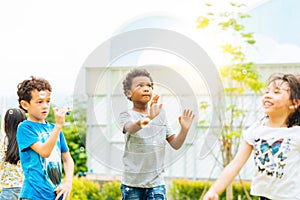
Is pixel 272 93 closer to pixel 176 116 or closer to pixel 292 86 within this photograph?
pixel 292 86

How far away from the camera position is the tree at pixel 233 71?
6645 mm

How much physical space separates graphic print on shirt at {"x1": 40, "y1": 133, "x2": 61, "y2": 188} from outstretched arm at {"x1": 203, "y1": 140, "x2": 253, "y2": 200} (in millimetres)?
851

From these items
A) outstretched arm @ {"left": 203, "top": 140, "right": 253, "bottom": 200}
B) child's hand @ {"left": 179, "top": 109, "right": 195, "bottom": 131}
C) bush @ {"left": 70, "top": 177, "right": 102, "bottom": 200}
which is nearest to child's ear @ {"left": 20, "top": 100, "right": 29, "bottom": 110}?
child's hand @ {"left": 179, "top": 109, "right": 195, "bottom": 131}

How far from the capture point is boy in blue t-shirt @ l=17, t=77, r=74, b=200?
10.3 feet

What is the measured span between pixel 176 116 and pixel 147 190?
17.1 inches

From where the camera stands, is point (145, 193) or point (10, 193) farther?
point (10, 193)

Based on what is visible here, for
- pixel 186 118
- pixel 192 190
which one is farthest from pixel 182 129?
pixel 192 190

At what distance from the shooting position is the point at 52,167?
127 inches

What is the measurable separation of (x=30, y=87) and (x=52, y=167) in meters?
0.48

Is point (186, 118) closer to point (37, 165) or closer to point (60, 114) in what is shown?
point (60, 114)

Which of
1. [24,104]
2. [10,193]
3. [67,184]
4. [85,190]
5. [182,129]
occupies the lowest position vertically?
[85,190]

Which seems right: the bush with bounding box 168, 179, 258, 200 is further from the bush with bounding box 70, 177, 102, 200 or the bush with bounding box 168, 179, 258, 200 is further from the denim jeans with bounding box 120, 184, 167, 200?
the denim jeans with bounding box 120, 184, 167, 200

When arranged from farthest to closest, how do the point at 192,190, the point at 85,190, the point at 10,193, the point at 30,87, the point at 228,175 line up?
the point at 192,190 < the point at 85,190 < the point at 10,193 < the point at 30,87 < the point at 228,175

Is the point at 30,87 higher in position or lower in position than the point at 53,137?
higher
